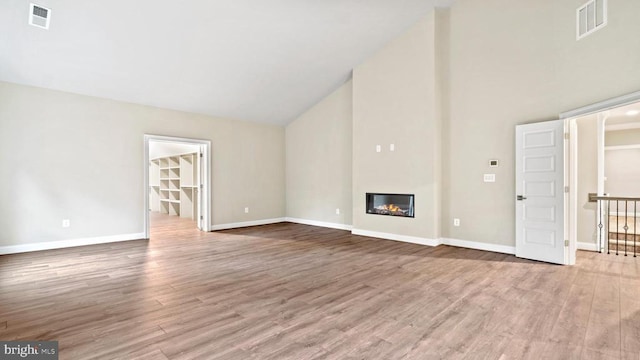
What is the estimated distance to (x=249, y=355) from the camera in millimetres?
1987

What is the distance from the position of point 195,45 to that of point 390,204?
446cm

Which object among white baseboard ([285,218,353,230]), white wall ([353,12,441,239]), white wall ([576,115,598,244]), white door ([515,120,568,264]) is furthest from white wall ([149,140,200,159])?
white wall ([576,115,598,244])

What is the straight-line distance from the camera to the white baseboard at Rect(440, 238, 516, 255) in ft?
15.6

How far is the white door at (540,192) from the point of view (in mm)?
4152

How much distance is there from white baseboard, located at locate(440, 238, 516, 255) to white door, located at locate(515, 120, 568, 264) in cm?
19

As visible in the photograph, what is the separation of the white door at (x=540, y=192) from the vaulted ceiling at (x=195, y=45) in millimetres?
2849

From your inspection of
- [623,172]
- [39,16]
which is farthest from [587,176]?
[39,16]

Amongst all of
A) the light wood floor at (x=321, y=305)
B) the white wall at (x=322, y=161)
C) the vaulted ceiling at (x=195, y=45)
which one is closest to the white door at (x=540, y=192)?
the light wood floor at (x=321, y=305)

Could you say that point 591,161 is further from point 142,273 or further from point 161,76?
point 161,76

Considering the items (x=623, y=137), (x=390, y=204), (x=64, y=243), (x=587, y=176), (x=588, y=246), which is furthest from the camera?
(x=623, y=137)

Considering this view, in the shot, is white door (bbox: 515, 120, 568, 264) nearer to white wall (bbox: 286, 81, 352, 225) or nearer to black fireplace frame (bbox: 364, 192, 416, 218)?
black fireplace frame (bbox: 364, 192, 416, 218)

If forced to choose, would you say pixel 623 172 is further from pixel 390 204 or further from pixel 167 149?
pixel 167 149

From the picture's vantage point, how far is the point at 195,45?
4781 mm

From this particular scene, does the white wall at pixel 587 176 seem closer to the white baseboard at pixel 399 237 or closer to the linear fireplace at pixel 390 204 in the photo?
the white baseboard at pixel 399 237
